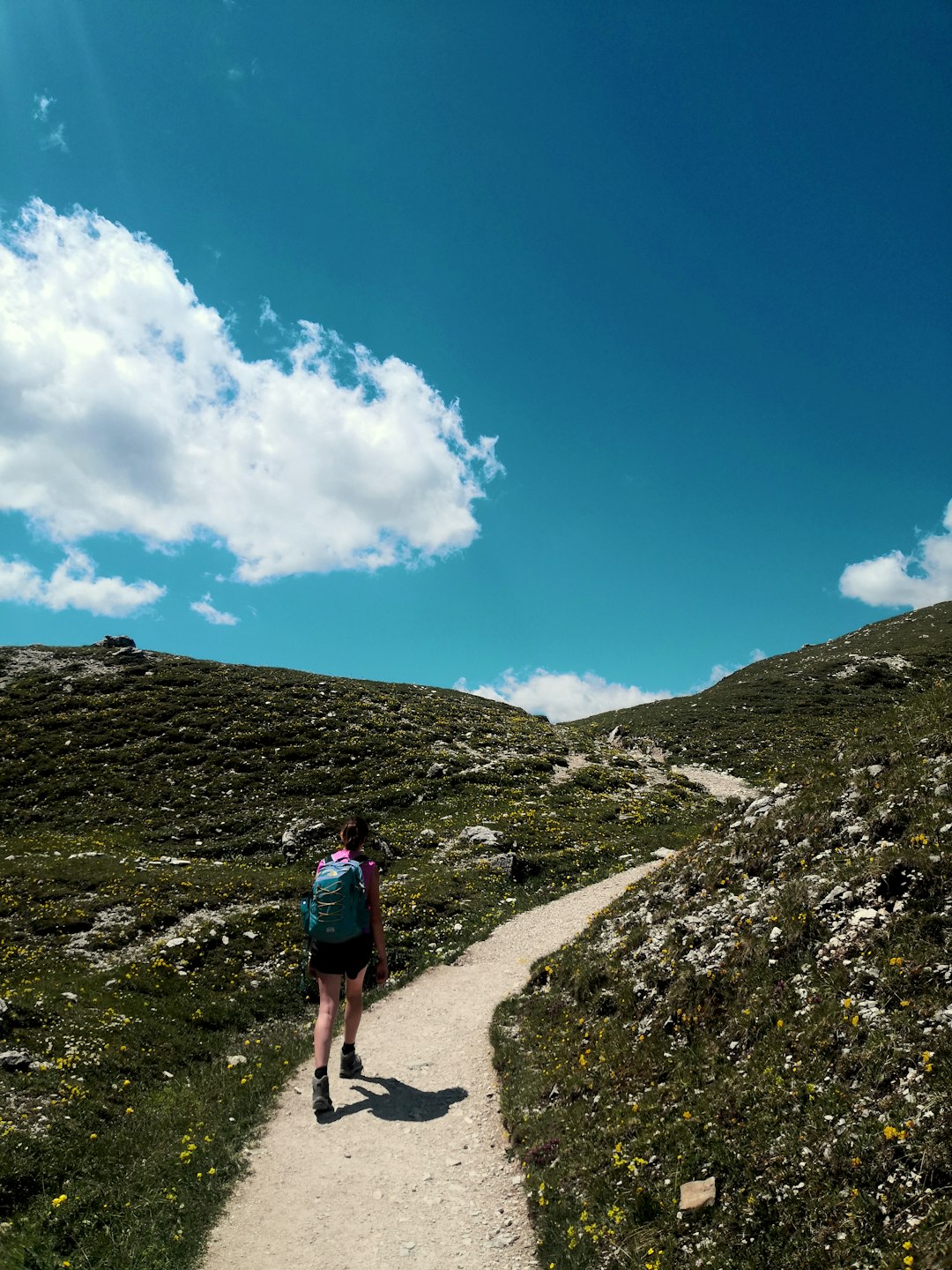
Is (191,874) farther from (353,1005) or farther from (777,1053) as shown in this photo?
(777,1053)

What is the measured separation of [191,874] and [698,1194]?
25.0m

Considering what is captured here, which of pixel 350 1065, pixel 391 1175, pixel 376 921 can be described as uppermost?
pixel 376 921

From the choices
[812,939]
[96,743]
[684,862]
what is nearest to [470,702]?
[96,743]

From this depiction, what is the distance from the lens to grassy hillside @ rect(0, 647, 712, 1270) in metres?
10.5

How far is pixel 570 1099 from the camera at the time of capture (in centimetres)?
1091

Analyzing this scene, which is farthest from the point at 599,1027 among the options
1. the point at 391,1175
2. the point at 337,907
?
the point at 337,907

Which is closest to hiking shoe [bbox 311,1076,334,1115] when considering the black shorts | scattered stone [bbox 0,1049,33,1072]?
the black shorts

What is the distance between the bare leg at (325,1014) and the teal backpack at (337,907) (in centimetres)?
75

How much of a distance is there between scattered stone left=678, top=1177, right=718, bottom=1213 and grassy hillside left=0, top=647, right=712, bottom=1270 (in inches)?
257

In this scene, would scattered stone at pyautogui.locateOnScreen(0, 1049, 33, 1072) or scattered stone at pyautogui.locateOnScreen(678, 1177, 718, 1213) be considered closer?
scattered stone at pyautogui.locateOnScreen(678, 1177, 718, 1213)

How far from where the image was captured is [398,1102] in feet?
40.5

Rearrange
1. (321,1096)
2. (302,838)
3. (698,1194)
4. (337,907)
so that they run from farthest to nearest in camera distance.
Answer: (302,838)
(321,1096)
(337,907)
(698,1194)

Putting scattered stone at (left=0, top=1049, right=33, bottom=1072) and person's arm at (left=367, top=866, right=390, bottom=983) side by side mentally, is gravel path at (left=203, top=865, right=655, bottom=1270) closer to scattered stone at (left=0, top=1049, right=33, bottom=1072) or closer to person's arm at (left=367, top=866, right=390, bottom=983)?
person's arm at (left=367, top=866, right=390, bottom=983)

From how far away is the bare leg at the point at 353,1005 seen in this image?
38.9ft
